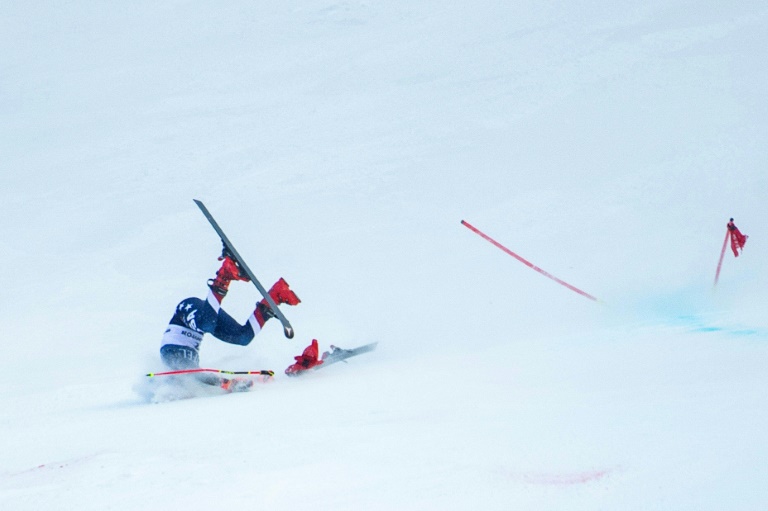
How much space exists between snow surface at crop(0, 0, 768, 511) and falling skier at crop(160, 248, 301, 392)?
50cm

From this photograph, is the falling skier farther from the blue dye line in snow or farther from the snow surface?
the blue dye line in snow

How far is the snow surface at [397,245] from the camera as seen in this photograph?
3.95m

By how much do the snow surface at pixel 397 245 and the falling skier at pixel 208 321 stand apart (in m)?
0.50

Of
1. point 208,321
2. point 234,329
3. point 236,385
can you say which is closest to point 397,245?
point 234,329

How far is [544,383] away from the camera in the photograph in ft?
17.3

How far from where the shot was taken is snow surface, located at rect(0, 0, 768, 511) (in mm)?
3949

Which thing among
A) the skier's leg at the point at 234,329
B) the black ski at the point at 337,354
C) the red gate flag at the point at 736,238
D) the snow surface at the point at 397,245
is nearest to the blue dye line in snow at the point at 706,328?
the snow surface at the point at 397,245

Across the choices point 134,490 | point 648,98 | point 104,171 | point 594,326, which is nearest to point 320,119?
point 104,171

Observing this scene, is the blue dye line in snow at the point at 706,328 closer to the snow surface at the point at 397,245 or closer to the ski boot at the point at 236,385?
the snow surface at the point at 397,245

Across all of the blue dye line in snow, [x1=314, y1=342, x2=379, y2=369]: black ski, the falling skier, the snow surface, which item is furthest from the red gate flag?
the falling skier

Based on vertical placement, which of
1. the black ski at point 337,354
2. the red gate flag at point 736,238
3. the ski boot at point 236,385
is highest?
the red gate flag at point 736,238

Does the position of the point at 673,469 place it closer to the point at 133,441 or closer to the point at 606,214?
the point at 133,441

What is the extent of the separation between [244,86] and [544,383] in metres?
14.0

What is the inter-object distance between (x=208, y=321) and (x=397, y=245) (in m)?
5.02
